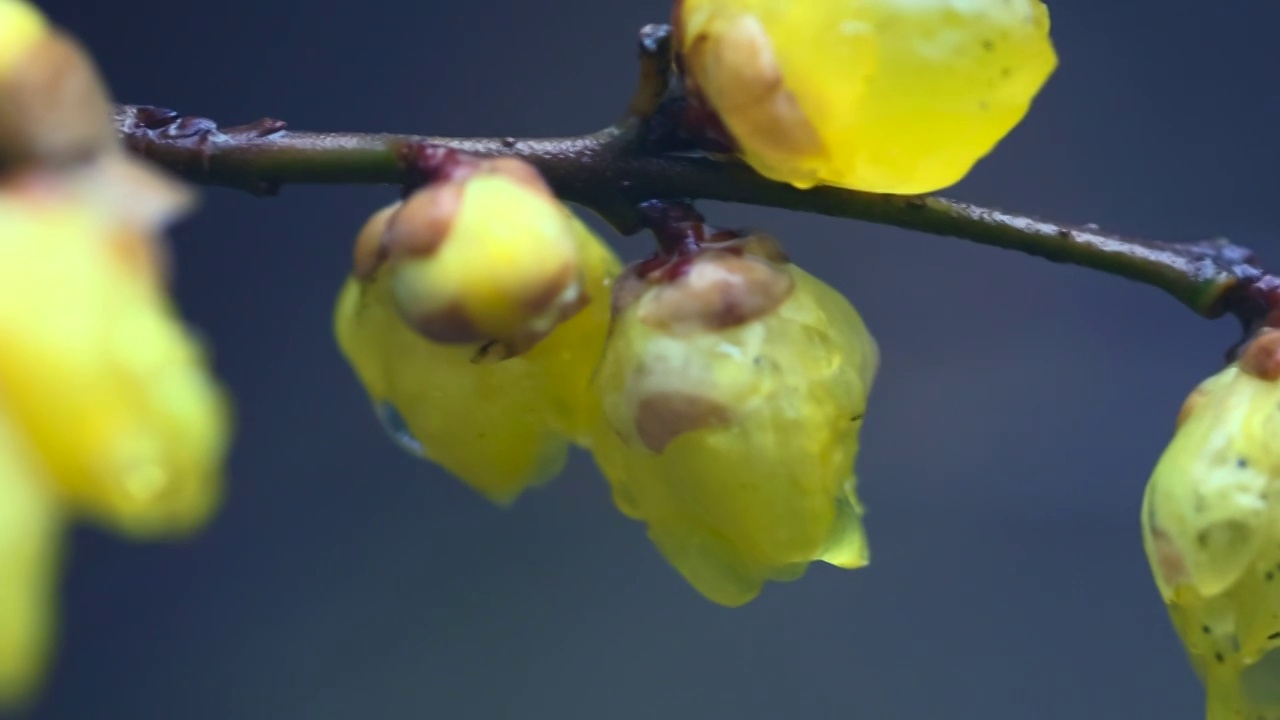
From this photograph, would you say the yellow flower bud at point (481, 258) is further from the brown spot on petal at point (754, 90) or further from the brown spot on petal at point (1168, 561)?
the brown spot on petal at point (1168, 561)

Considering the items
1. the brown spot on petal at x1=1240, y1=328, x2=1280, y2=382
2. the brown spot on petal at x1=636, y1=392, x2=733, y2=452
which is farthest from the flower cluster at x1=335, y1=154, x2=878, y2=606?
the brown spot on petal at x1=1240, y1=328, x2=1280, y2=382

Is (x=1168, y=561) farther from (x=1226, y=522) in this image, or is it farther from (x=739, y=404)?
(x=739, y=404)

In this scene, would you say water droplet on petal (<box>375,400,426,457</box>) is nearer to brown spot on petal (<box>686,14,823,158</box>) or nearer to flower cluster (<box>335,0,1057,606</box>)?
flower cluster (<box>335,0,1057,606</box>)

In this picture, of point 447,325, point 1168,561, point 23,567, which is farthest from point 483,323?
point 1168,561

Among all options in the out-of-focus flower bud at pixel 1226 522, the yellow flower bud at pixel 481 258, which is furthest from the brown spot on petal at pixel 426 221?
the out-of-focus flower bud at pixel 1226 522

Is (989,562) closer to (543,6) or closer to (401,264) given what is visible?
(543,6)

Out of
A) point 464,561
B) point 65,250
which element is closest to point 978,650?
point 464,561
